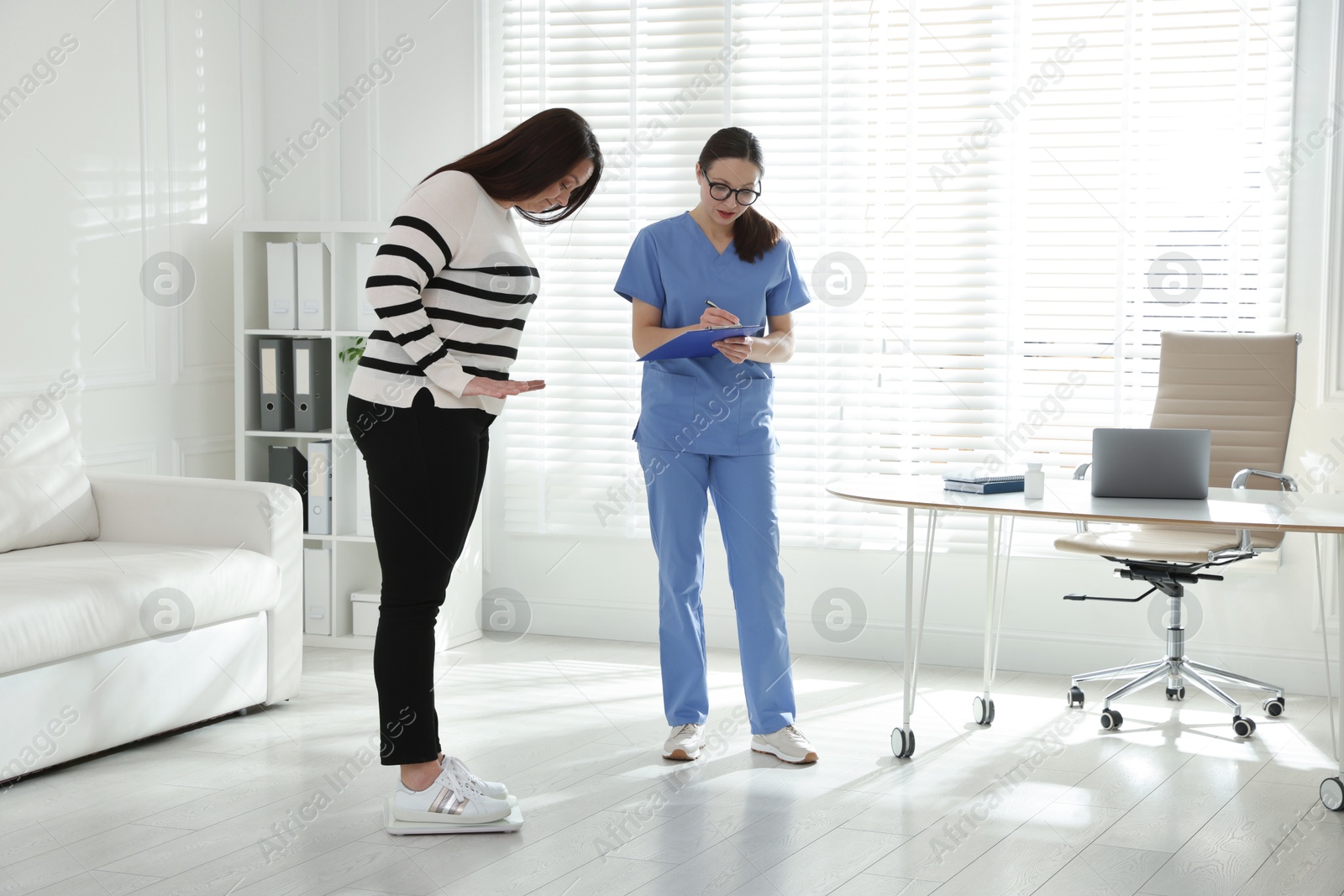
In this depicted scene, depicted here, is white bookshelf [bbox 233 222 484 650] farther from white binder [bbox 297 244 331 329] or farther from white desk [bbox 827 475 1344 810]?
white desk [bbox 827 475 1344 810]

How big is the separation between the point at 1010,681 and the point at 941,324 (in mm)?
1210

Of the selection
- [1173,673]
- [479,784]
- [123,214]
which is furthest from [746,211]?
[123,214]

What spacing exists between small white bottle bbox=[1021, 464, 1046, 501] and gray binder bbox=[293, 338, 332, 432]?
2585 mm

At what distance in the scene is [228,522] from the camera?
3.73 metres

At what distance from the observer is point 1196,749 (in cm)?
336

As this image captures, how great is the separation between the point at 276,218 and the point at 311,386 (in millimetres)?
835

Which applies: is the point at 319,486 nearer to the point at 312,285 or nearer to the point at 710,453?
the point at 312,285

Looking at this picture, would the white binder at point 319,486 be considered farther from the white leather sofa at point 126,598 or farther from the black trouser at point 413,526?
the black trouser at point 413,526

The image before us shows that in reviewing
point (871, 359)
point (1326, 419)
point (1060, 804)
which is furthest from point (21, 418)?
point (1326, 419)

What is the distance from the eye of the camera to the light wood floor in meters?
2.41

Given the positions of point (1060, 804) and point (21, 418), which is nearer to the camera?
point (1060, 804)

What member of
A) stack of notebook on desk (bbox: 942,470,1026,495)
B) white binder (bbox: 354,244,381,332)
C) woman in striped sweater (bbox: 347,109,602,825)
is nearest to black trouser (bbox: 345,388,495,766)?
woman in striped sweater (bbox: 347,109,602,825)

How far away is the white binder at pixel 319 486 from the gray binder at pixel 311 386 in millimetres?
82

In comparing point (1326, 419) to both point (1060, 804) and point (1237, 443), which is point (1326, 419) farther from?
point (1060, 804)
